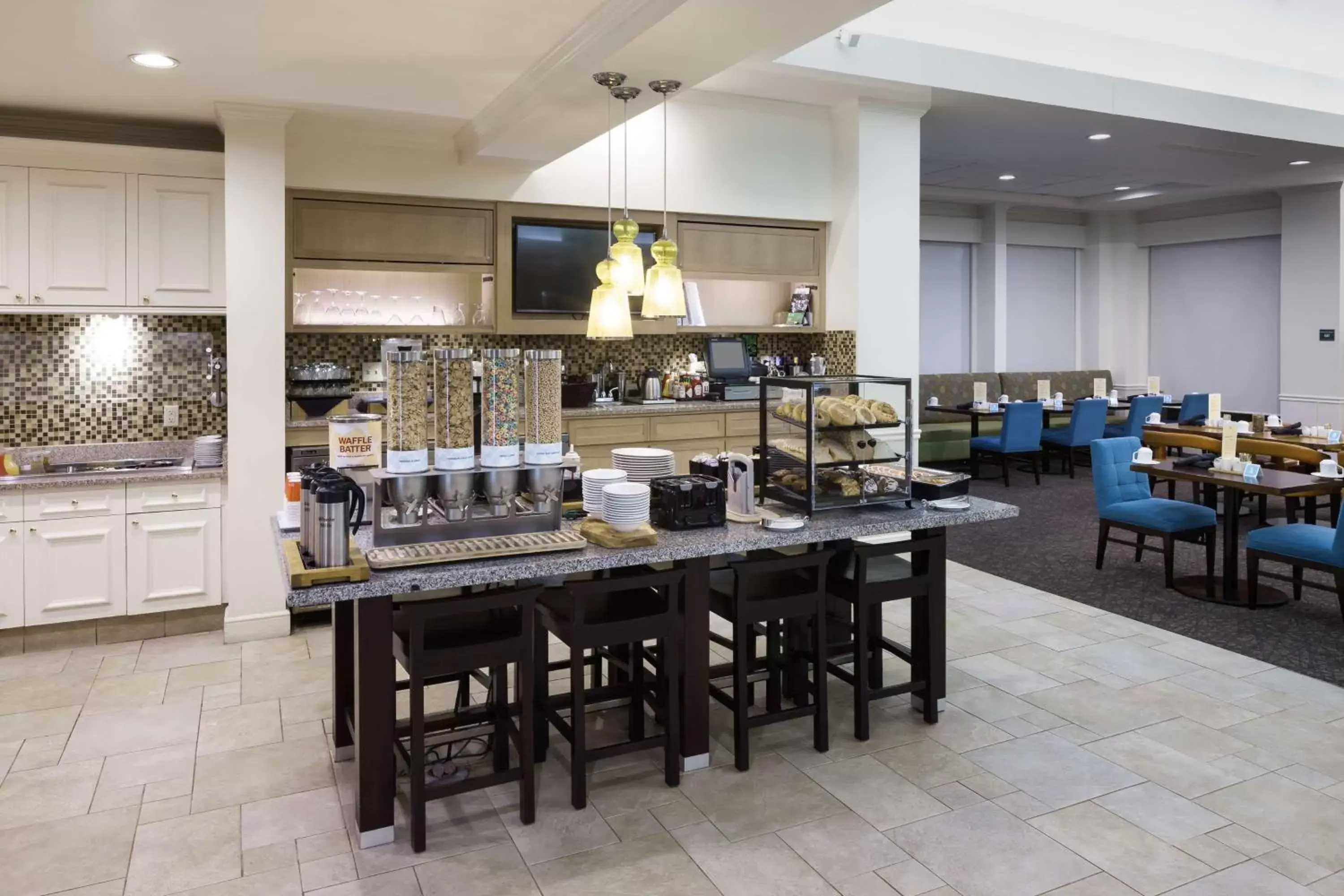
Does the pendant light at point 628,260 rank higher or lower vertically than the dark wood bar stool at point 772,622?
higher

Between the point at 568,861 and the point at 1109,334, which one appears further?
the point at 1109,334

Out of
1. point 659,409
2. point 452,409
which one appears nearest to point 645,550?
point 452,409

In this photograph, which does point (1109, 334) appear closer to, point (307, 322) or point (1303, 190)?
point (1303, 190)

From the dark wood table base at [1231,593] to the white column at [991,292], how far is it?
609cm

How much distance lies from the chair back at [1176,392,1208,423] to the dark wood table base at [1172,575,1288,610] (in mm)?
4808

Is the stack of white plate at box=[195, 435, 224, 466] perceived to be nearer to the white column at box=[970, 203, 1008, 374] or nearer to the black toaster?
the black toaster

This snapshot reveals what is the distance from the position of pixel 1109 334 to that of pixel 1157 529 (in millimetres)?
7804

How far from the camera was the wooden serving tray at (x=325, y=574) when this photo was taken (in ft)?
8.48

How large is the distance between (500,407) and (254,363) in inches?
103

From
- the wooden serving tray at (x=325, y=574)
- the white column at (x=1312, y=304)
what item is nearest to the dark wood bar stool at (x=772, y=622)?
the wooden serving tray at (x=325, y=574)

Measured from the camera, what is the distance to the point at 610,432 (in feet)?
19.3

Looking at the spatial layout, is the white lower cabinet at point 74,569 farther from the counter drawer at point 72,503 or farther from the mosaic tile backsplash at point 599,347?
the mosaic tile backsplash at point 599,347

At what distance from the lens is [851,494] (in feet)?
11.4

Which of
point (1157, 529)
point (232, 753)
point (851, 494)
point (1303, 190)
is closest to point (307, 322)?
point (232, 753)
